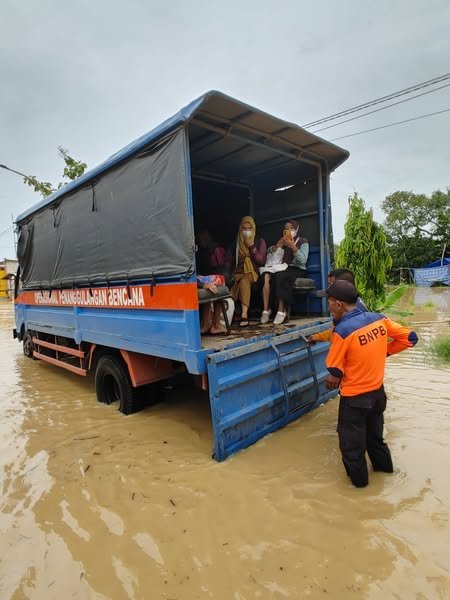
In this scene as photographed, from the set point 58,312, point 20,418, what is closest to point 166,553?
point 20,418

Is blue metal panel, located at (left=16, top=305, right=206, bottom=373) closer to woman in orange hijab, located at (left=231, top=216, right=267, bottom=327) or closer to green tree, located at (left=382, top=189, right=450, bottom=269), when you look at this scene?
woman in orange hijab, located at (left=231, top=216, right=267, bottom=327)

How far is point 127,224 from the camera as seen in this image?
12.1 feet

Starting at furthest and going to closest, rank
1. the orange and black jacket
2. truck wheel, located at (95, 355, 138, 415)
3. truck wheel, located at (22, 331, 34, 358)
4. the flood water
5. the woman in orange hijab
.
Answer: truck wheel, located at (22, 331, 34, 358) → the woman in orange hijab → truck wheel, located at (95, 355, 138, 415) → the orange and black jacket → the flood water

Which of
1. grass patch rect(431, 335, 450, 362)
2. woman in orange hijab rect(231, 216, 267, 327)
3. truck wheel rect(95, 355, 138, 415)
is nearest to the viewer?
truck wheel rect(95, 355, 138, 415)

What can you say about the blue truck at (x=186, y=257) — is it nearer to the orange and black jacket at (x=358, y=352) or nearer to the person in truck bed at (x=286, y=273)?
the person in truck bed at (x=286, y=273)

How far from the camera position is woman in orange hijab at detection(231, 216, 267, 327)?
15.2 ft

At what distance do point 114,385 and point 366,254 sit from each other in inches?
262

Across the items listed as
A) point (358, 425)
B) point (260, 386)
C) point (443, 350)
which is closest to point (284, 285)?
point (260, 386)

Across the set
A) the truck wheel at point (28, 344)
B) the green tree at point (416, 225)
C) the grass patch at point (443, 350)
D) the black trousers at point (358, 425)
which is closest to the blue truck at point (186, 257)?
the black trousers at point (358, 425)

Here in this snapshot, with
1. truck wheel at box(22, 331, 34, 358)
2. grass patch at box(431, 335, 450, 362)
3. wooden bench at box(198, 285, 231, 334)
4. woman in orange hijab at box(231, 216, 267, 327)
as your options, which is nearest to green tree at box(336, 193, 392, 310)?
grass patch at box(431, 335, 450, 362)

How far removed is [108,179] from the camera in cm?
391

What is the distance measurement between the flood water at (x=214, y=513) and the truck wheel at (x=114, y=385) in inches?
7.1

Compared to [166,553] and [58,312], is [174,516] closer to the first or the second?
[166,553]

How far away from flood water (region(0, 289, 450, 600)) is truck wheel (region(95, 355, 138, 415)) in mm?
179
